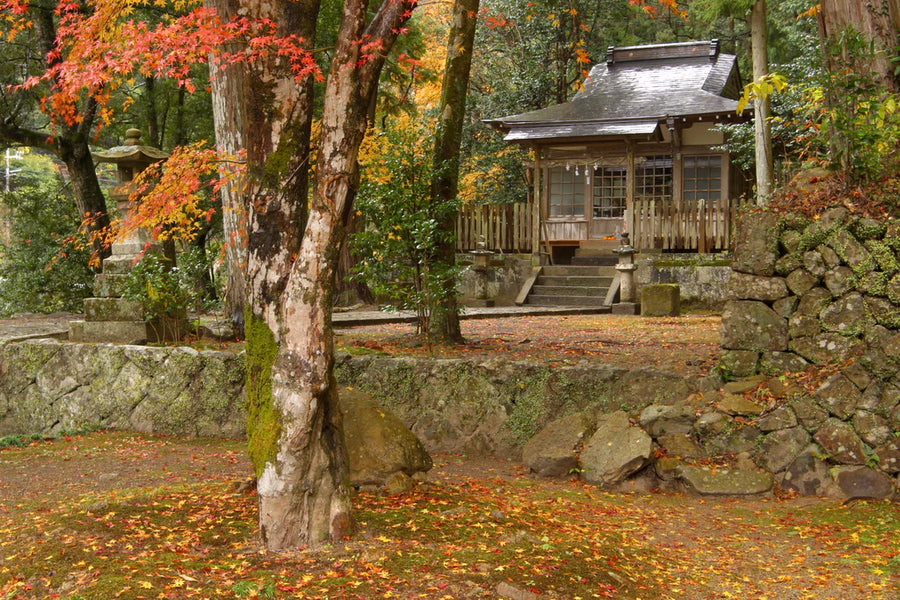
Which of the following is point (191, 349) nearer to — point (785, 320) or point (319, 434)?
point (319, 434)

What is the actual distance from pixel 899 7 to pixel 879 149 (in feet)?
5.87

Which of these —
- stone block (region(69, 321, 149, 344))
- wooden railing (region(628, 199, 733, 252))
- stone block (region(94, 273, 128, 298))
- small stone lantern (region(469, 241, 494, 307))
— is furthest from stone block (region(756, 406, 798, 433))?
small stone lantern (region(469, 241, 494, 307))

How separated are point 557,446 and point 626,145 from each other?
590 inches

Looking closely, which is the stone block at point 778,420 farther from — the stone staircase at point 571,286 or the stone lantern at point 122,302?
the stone staircase at point 571,286

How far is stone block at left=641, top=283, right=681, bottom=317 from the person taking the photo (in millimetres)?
14500

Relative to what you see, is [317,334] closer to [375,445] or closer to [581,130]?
[375,445]

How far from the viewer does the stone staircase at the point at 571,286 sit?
16.8 metres

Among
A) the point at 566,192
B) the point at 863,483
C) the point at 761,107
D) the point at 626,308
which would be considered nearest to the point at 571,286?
the point at 626,308

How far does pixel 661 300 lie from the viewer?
14.5 meters

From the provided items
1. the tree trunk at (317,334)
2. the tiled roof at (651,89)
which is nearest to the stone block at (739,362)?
the tree trunk at (317,334)

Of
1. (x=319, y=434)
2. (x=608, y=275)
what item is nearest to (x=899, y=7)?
(x=319, y=434)

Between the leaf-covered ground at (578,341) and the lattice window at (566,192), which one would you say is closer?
the leaf-covered ground at (578,341)

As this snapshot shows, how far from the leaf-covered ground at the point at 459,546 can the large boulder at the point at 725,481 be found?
0.37 ft

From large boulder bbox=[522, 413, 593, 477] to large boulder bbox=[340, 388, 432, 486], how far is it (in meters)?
1.52
